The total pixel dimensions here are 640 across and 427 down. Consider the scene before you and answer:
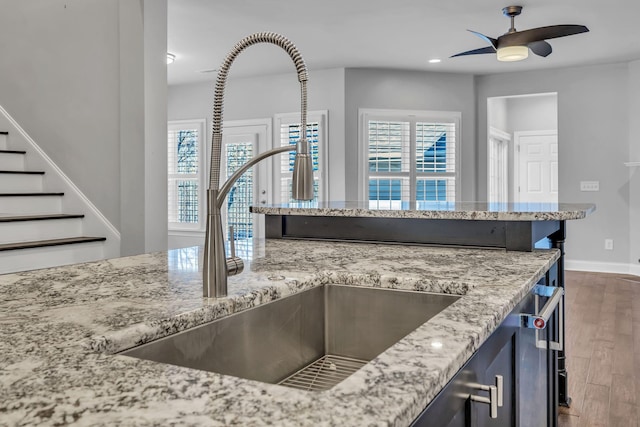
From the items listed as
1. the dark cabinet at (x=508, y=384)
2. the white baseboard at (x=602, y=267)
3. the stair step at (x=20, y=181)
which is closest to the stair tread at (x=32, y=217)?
the stair step at (x=20, y=181)

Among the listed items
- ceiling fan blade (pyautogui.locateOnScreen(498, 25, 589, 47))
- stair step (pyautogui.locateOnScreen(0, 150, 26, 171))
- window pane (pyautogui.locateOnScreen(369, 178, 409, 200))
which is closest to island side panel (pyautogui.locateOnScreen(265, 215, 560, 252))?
ceiling fan blade (pyautogui.locateOnScreen(498, 25, 589, 47))

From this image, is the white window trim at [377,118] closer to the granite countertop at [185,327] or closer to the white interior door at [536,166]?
the white interior door at [536,166]

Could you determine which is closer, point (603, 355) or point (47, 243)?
point (47, 243)

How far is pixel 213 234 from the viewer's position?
1111mm

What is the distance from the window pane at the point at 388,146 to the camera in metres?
6.68

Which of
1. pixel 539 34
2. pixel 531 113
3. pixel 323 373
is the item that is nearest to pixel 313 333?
pixel 323 373

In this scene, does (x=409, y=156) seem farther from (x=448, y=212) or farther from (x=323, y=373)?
(x=323, y=373)

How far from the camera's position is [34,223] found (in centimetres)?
315

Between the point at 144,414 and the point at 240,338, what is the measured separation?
0.54m

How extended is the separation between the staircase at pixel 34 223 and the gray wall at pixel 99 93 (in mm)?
161

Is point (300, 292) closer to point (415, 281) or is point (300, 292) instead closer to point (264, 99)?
point (415, 281)

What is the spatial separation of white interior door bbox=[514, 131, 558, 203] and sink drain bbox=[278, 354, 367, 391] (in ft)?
25.1

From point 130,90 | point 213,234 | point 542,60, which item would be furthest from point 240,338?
point 542,60

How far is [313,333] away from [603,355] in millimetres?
2777
